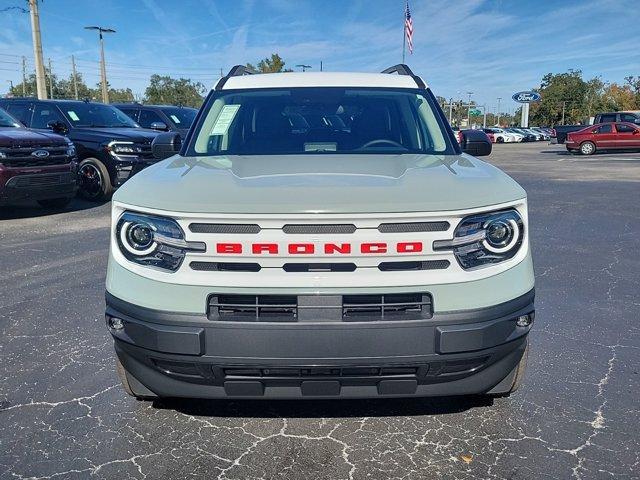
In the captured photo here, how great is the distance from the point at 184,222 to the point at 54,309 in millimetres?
2880

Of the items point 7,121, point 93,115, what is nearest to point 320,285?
point 7,121

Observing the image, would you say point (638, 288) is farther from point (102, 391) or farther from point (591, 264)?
point (102, 391)

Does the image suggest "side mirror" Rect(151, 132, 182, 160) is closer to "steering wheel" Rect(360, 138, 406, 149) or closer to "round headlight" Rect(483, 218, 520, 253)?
"steering wheel" Rect(360, 138, 406, 149)

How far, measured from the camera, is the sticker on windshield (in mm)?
3697

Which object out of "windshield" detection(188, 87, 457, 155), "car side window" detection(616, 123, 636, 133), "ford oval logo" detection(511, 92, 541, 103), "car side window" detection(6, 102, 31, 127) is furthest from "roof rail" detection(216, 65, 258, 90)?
"ford oval logo" detection(511, 92, 541, 103)

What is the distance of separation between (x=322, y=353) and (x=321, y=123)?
1931mm

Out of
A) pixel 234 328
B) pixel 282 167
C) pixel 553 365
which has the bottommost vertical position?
pixel 553 365

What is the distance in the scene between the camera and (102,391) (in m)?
3.16

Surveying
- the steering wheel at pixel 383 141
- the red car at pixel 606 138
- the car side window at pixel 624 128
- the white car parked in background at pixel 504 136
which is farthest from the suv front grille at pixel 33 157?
the white car parked in background at pixel 504 136

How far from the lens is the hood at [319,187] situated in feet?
7.17

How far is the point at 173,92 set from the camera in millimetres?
100250

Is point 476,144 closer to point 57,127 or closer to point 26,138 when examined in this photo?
point 26,138

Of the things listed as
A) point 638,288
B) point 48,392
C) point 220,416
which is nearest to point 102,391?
point 48,392

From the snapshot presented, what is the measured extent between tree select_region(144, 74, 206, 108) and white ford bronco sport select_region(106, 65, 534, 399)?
9252cm
